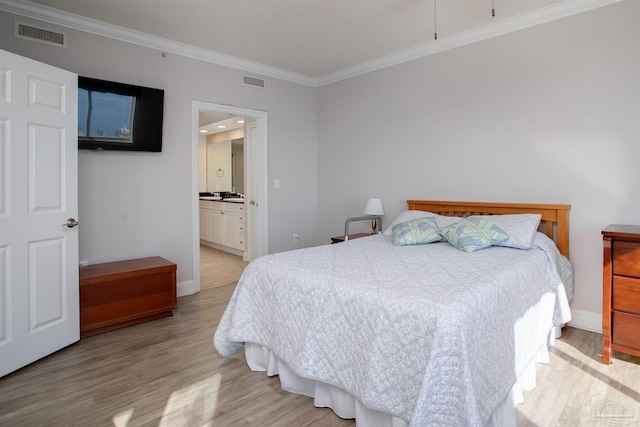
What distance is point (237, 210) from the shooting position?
604 centimetres

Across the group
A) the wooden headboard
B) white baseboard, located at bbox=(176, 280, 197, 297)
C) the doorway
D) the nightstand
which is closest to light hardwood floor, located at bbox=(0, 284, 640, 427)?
the wooden headboard

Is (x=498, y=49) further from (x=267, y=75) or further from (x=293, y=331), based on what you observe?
(x=293, y=331)

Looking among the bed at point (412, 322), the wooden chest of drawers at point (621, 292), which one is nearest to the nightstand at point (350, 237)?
the bed at point (412, 322)

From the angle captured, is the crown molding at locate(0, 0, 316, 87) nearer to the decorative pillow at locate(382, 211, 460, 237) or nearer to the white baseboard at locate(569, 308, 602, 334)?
the decorative pillow at locate(382, 211, 460, 237)

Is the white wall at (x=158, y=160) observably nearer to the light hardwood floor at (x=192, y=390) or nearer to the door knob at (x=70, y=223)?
the door knob at (x=70, y=223)

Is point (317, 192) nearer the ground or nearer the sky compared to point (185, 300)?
nearer the sky

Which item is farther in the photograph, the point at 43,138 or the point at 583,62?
the point at 583,62

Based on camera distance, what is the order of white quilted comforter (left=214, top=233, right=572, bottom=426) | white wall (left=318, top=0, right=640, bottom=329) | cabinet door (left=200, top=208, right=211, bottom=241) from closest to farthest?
1. white quilted comforter (left=214, top=233, right=572, bottom=426)
2. white wall (left=318, top=0, right=640, bottom=329)
3. cabinet door (left=200, top=208, right=211, bottom=241)

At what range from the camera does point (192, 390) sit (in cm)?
215

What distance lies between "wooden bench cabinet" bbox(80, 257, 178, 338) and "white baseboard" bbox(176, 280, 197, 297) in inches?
21.6

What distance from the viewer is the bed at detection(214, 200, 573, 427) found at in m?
1.44

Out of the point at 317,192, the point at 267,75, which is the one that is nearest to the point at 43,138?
the point at 267,75

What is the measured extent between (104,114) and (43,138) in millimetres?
898

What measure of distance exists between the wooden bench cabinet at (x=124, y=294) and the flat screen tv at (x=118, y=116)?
113 cm
